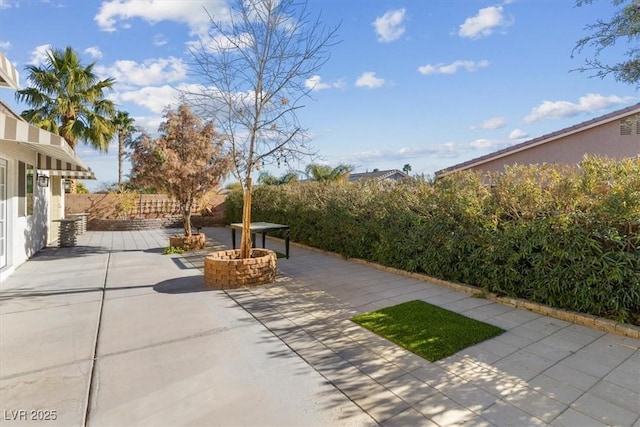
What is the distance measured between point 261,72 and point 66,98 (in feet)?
45.4

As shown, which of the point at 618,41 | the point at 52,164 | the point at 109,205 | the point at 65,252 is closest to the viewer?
the point at 618,41

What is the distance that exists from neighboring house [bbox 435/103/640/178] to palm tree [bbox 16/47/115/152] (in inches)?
663

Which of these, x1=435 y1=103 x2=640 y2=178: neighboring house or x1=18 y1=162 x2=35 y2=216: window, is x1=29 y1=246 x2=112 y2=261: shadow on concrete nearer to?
x1=18 y1=162 x2=35 y2=216: window

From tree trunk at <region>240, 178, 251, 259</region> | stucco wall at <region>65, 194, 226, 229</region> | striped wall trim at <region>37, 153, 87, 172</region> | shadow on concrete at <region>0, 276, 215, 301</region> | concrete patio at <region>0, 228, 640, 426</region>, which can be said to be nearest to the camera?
concrete patio at <region>0, 228, 640, 426</region>

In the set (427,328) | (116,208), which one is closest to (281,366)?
(427,328)

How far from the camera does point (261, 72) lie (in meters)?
7.22

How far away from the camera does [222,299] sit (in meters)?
6.05

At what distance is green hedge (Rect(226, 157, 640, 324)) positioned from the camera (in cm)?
460

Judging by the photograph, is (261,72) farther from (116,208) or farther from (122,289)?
(116,208)

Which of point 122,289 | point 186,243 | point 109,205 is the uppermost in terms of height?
point 109,205

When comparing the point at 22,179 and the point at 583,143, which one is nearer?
the point at 22,179

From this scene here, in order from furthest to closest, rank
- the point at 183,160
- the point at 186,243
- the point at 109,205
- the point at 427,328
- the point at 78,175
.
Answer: the point at 109,205 → the point at 78,175 → the point at 186,243 → the point at 183,160 → the point at 427,328

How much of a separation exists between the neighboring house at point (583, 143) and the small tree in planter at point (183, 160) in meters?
8.80

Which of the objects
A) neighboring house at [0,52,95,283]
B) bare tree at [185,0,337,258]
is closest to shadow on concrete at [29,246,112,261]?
neighboring house at [0,52,95,283]
